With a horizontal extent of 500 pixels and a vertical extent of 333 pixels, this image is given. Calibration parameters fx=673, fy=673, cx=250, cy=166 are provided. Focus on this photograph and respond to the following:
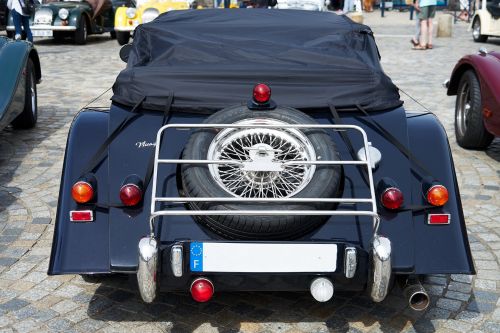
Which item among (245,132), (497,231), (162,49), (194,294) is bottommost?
(497,231)

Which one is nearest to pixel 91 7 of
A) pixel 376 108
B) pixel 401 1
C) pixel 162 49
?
pixel 162 49

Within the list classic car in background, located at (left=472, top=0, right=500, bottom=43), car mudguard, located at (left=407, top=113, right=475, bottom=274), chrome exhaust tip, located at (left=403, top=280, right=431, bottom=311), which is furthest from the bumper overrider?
classic car in background, located at (left=472, top=0, right=500, bottom=43)

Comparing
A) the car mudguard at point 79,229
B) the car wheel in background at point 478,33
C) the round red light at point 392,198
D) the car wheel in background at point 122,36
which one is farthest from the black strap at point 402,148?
the car wheel in background at point 478,33

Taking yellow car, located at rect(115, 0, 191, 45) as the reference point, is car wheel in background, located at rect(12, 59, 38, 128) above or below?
below

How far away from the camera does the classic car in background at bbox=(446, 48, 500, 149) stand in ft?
21.1

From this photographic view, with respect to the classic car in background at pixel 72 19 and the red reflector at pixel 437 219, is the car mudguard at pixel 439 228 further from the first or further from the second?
the classic car in background at pixel 72 19

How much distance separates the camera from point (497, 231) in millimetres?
4945

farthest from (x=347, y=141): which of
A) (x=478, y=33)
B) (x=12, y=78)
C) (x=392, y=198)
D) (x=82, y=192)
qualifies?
(x=478, y=33)

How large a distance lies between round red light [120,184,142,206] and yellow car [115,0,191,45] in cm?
1395

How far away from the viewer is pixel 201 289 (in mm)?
3102

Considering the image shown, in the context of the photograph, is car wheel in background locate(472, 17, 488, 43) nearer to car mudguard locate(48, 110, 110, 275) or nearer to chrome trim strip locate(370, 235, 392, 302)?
car mudguard locate(48, 110, 110, 275)

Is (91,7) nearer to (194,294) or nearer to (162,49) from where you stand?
(162,49)

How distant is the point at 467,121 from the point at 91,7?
42.8ft

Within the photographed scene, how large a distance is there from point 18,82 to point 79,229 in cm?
408
